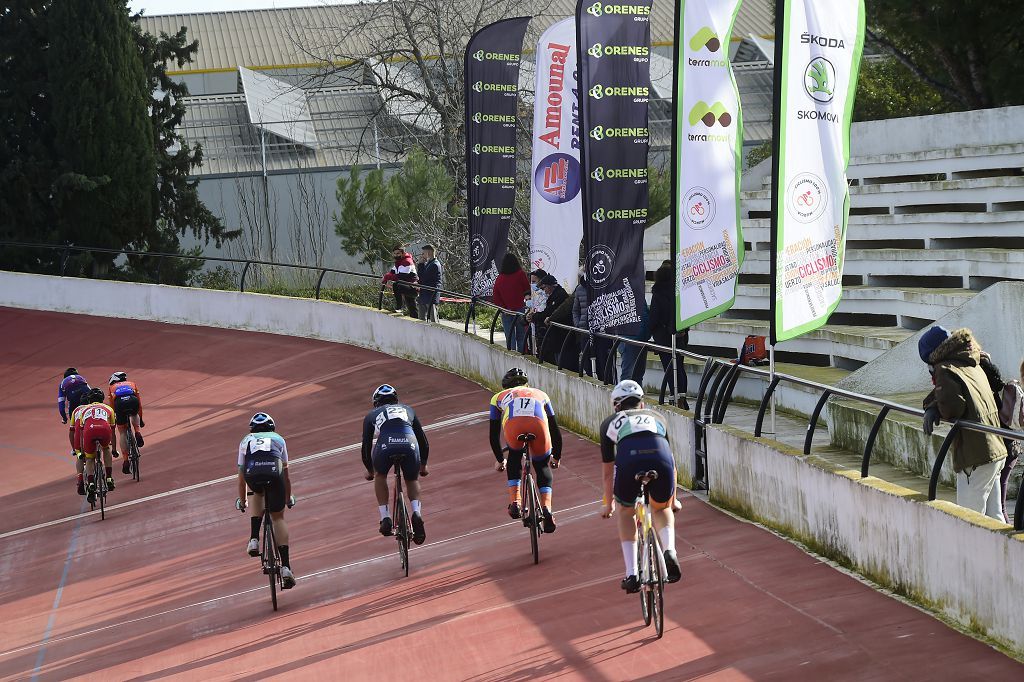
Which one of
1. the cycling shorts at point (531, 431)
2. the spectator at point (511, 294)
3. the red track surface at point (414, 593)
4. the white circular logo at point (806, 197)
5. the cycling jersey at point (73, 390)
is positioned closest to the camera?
the red track surface at point (414, 593)

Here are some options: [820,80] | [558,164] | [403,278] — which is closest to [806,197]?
[820,80]

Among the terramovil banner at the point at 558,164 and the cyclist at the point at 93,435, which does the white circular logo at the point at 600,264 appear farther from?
the cyclist at the point at 93,435

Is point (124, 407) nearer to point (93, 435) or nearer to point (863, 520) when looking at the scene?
point (93, 435)

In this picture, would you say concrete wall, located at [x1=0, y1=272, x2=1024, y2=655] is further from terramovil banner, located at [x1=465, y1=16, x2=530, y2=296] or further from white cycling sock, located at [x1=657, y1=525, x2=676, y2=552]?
terramovil banner, located at [x1=465, y1=16, x2=530, y2=296]

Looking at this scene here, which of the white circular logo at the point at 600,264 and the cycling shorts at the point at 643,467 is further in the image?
the white circular logo at the point at 600,264

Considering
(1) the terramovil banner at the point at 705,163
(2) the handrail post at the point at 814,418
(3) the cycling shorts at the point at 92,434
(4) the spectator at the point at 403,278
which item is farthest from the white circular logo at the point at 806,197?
(4) the spectator at the point at 403,278

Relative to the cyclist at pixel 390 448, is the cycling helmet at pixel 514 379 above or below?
above

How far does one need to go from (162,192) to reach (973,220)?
26.2m

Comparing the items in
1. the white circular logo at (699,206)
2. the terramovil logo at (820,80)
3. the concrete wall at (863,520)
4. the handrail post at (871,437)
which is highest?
the terramovil logo at (820,80)

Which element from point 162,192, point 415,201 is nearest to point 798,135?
point 415,201

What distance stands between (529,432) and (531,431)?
2cm

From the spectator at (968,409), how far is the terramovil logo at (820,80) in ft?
10.2

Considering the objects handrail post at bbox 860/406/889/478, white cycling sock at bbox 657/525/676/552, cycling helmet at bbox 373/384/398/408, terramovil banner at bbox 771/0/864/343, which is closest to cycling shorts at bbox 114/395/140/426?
cycling helmet at bbox 373/384/398/408

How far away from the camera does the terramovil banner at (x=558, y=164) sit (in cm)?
2098
